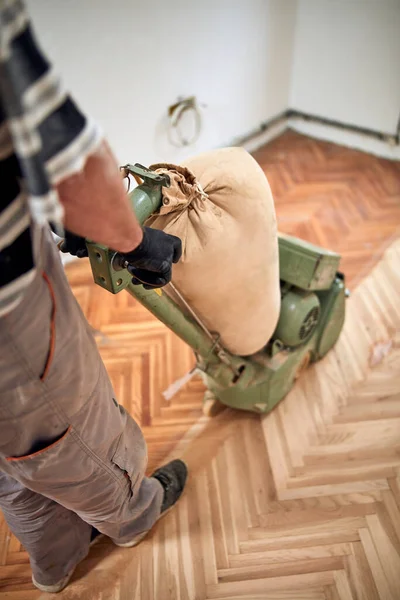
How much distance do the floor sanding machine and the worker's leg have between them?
20.2 inches

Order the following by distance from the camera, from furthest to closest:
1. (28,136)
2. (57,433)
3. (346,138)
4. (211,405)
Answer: (346,138) → (211,405) → (57,433) → (28,136)

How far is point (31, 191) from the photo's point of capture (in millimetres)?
509

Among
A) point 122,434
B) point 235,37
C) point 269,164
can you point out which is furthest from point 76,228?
point 269,164

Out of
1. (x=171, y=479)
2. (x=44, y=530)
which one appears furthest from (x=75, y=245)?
(x=171, y=479)

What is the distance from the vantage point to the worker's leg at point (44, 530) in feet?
3.58

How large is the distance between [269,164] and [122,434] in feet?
6.98

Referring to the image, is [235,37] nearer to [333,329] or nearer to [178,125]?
[178,125]

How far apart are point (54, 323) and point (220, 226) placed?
1.51 feet

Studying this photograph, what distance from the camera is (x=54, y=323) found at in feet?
2.45

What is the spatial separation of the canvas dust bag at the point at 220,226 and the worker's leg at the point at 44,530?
0.60 metres

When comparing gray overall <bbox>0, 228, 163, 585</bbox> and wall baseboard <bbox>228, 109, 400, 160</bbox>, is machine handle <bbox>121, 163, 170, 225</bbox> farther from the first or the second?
wall baseboard <bbox>228, 109, 400, 160</bbox>

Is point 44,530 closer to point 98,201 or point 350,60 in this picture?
point 98,201

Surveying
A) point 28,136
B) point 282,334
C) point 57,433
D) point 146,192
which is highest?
point 28,136

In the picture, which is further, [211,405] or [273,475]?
[211,405]
